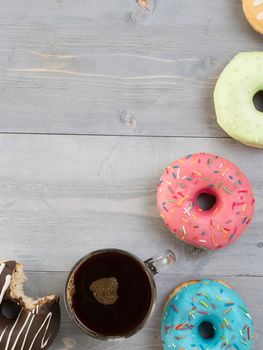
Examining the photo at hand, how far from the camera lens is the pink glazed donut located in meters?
0.91

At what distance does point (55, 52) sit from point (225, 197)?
404 mm

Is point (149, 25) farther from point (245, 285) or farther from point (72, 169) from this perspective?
point (245, 285)

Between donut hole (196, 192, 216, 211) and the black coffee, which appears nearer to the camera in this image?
the black coffee

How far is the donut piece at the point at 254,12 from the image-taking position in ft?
3.10

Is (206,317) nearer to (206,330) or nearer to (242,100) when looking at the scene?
(206,330)

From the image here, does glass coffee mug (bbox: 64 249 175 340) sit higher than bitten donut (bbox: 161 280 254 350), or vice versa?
glass coffee mug (bbox: 64 249 175 340)

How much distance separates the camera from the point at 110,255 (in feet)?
2.78

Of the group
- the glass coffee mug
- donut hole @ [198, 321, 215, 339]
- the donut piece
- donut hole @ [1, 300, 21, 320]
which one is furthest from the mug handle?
the donut piece

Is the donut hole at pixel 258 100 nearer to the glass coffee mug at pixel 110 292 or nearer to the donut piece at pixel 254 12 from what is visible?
the donut piece at pixel 254 12

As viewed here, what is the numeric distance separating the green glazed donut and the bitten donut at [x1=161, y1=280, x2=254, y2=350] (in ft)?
0.89

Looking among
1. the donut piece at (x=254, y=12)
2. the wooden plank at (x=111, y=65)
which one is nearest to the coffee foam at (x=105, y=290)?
the wooden plank at (x=111, y=65)

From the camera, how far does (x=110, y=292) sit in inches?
33.3

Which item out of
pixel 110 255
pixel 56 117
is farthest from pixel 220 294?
pixel 56 117

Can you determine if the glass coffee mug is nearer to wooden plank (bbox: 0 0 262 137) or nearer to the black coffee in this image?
the black coffee
